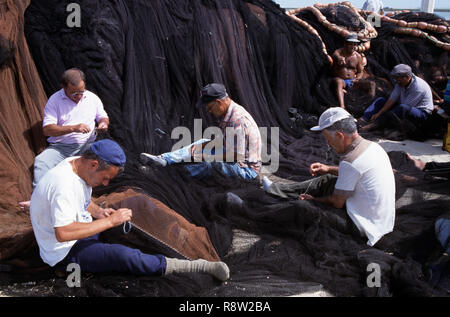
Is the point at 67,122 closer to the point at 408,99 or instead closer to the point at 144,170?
the point at 144,170

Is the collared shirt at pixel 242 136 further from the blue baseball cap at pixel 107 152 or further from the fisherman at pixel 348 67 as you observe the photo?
the fisherman at pixel 348 67

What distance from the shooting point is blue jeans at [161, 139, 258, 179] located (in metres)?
3.83

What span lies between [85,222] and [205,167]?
5.65 ft

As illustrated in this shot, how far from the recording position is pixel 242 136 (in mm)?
3760

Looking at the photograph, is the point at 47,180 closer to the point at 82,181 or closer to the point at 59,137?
the point at 82,181

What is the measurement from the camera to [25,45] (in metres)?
4.35

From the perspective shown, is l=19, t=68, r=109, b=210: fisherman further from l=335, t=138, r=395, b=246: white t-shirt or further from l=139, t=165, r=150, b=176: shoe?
l=335, t=138, r=395, b=246: white t-shirt

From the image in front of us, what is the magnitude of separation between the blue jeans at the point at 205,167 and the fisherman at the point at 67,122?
825 mm

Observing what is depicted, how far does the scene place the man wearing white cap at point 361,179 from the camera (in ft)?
8.88

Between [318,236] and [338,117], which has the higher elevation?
[338,117]

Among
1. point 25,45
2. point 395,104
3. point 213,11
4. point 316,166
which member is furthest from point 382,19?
point 25,45

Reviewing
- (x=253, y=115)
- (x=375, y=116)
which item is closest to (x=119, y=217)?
(x=253, y=115)
